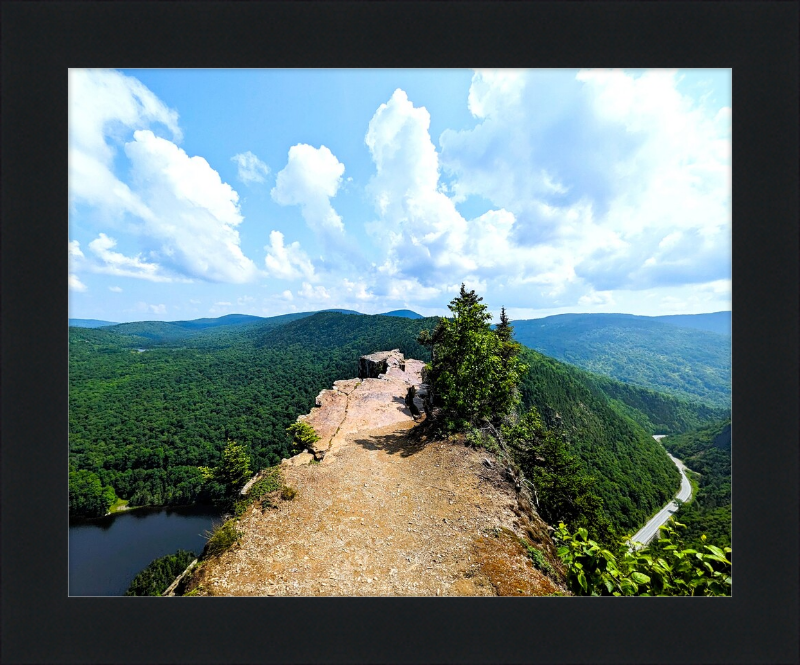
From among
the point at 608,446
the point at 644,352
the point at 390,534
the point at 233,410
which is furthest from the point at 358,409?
the point at 644,352

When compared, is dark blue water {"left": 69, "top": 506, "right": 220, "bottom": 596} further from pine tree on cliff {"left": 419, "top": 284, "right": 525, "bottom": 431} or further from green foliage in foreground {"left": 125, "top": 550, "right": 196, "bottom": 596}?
pine tree on cliff {"left": 419, "top": 284, "right": 525, "bottom": 431}

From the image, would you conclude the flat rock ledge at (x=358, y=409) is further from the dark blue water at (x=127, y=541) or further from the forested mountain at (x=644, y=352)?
the forested mountain at (x=644, y=352)

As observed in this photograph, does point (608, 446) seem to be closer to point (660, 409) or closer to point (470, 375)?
point (470, 375)

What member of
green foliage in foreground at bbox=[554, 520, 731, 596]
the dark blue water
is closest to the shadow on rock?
green foliage in foreground at bbox=[554, 520, 731, 596]

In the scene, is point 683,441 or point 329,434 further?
point 683,441
